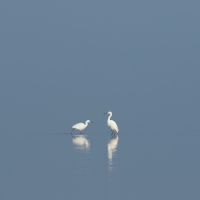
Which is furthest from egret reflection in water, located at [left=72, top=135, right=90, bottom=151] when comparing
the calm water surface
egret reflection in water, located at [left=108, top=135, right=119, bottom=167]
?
egret reflection in water, located at [left=108, top=135, right=119, bottom=167]

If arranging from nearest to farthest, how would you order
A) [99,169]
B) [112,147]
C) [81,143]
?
[99,169] → [112,147] → [81,143]

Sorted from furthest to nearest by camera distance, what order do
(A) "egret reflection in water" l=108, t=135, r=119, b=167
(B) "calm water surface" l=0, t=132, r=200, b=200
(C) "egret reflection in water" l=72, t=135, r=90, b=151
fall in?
1. (C) "egret reflection in water" l=72, t=135, r=90, b=151
2. (A) "egret reflection in water" l=108, t=135, r=119, b=167
3. (B) "calm water surface" l=0, t=132, r=200, b=200

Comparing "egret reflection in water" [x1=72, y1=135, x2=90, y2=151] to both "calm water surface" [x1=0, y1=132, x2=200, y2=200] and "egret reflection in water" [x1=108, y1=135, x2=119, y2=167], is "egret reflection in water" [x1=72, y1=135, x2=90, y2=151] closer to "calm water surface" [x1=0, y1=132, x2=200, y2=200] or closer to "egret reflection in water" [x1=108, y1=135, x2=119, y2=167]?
"calm water surface" [x1=0, y1=132, x2=200, y2=200]

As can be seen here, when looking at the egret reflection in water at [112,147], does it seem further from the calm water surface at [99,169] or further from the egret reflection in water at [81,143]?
the egret reflection in water at [81,143]

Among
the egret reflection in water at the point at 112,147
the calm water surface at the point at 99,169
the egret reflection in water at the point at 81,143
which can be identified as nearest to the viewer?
the calm water surface at the point at 99,169

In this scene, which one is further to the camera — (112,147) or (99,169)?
(112,147)

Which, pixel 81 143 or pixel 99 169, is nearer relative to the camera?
pixel 99 169

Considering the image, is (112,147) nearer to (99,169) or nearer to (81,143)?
(81,143)

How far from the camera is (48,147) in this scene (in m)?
18.7

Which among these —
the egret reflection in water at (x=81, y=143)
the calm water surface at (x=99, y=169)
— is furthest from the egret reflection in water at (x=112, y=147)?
the egret reflection in water at (x=81, y=143)

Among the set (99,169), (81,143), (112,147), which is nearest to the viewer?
(99,169)

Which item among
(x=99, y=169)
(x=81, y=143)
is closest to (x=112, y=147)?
(x=81, y=143)

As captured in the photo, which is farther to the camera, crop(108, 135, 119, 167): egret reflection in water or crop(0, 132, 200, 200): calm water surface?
Answer: crop(108, 135, 119, 167): egret reflection in water

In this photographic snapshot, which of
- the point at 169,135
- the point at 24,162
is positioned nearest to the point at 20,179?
the point at 24,162
